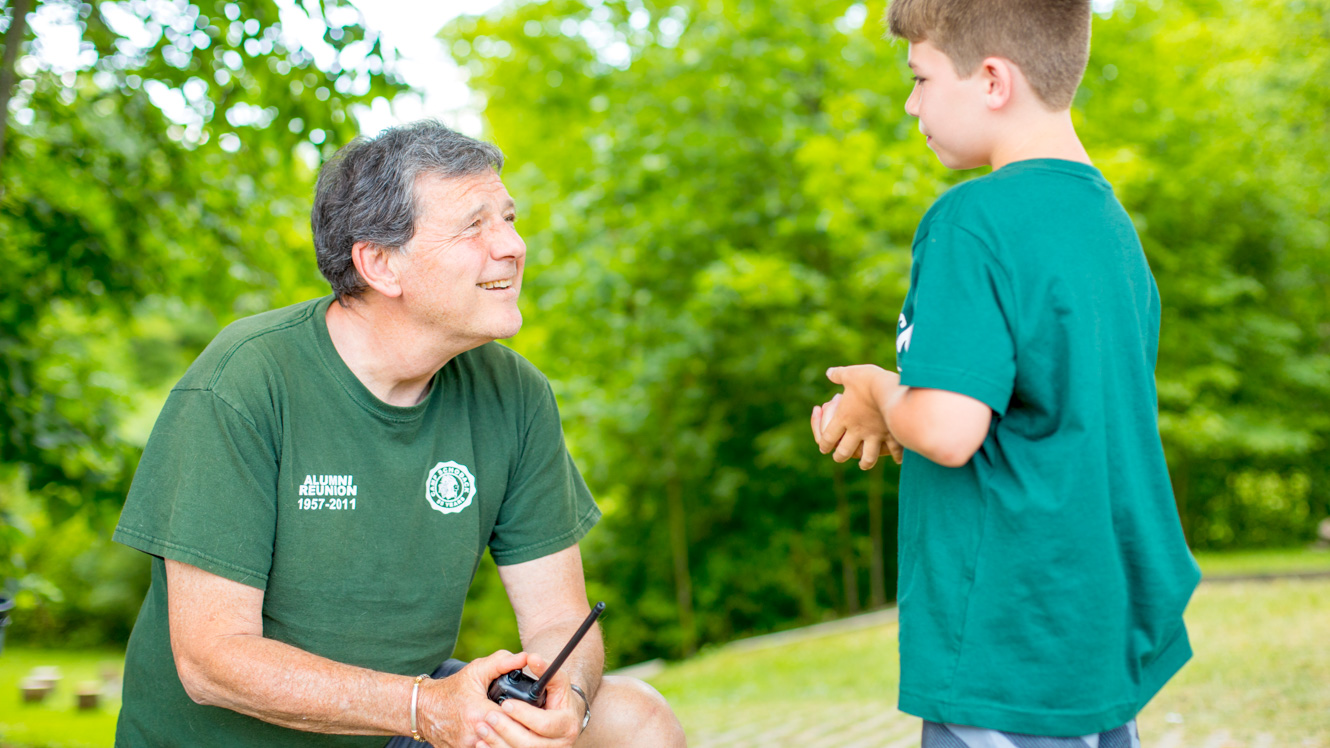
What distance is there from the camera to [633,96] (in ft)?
32.9

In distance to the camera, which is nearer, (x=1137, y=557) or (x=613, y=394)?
(x=1137, y=557)

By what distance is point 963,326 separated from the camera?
4.37 ft

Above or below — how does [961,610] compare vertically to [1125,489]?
below

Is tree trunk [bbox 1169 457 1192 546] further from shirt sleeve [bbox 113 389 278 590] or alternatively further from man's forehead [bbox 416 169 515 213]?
shirt sleeve [bbox 113 389 278 590]

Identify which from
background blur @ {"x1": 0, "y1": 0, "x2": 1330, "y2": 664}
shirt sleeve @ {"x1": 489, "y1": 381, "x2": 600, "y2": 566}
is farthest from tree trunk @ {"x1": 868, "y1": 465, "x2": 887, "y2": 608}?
shirt sleeve @ {"x1": 489, "y1": 381, "x2": 600, "y2": 566}

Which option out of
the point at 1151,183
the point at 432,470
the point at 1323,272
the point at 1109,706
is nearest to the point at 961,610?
the point at 1109,706


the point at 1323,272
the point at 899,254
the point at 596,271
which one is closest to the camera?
the point at 899,254

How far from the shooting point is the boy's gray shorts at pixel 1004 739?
1.37m

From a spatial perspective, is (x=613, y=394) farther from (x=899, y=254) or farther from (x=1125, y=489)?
(x=1125, y=489)

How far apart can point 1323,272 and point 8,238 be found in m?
14.6

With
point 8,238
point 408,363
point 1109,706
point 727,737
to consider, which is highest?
point 8,238

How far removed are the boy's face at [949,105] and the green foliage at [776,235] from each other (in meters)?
6.47

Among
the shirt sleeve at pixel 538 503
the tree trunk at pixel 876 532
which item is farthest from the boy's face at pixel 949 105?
the tree trunk at pixel 876 532

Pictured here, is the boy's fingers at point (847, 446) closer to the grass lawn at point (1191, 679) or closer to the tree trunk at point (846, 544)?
the grass lawn at point (1191, 679)
